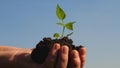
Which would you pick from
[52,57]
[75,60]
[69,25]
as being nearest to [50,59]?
[52,57]

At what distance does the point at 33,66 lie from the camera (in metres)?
1.92

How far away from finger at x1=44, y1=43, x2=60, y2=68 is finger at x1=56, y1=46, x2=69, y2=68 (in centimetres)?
3

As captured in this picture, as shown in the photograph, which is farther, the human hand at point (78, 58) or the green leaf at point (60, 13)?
the green leaf at point (60, 13)

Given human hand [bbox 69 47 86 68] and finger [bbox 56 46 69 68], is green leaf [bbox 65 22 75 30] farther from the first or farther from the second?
finger [bbox 56 46 69 68]

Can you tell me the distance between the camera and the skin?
186 cm

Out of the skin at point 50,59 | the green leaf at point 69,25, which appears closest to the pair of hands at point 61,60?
the skin at point 50,59

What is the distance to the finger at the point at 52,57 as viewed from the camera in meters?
1.85

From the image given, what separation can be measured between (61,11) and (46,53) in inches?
15.6

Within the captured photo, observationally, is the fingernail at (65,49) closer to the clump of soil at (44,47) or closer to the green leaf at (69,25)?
the clump of soil at (44,47)

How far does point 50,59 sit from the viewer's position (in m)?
1.86

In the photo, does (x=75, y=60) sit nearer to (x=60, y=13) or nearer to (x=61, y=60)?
(x=61, y=60)

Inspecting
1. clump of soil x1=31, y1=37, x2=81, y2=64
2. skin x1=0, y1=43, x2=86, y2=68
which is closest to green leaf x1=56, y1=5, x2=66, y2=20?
clump of soil x1=31, y1=37, x2=81, y2=64

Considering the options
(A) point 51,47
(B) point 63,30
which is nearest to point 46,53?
(A) point 51,47

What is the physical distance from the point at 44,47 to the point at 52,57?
0.18m
